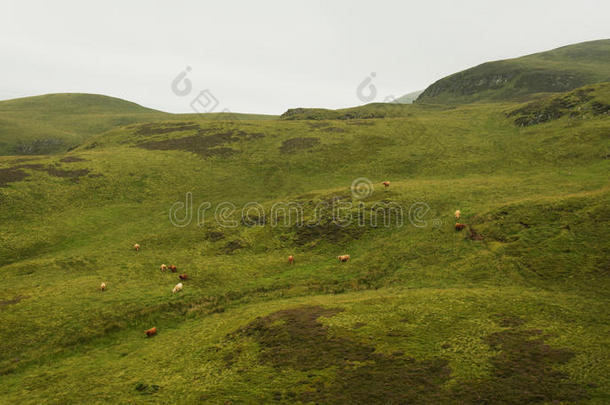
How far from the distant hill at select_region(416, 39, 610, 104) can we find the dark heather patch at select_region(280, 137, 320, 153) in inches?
3615

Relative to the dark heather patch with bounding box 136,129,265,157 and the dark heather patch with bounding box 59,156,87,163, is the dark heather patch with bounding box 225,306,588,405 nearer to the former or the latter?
the dark heather patch with bounding box 136,129,265,157

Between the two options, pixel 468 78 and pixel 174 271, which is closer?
pixel 174 271

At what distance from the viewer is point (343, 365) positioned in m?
16.1

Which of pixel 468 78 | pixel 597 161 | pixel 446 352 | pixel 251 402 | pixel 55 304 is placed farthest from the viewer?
pixel 468 78

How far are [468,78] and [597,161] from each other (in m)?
134

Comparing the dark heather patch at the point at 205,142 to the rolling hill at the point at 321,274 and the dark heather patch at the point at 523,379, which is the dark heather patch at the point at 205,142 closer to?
the rolling hill at the point at 321,274

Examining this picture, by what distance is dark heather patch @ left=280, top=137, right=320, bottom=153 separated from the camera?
7601 centimetres

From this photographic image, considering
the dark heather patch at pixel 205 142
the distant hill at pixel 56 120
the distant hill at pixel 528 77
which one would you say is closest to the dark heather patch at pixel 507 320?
the dark heather patch at pixel 205 142

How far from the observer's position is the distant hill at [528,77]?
125938 mm

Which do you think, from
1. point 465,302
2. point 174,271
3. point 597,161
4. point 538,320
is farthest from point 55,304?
point 597,161

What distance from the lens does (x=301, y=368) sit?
16.3 metres

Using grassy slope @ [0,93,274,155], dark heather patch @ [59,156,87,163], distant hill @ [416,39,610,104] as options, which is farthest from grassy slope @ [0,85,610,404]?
distant hill @ [416,39,610,104]

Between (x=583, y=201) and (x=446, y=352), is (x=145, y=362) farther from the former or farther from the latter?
(x=583, y=201)

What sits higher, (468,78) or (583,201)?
(468,78)
